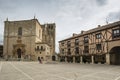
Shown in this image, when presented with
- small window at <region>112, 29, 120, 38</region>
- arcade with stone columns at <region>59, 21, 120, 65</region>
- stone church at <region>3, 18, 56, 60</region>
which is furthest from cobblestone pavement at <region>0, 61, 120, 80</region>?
stone church at <region>3, 18, 56, 60</region>

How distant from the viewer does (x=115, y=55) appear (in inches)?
1202

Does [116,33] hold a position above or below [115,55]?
above

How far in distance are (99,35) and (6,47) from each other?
38339 millimetres

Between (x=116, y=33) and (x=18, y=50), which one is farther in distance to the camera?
(x=18, y=50)

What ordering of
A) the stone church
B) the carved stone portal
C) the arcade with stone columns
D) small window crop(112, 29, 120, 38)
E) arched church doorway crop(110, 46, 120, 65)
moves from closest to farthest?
small window crop(112, 29, 120, 38), the arcade with stone columns, arched church doorway crop(110, 46, 120, 65), the stone church, the carved stone portal

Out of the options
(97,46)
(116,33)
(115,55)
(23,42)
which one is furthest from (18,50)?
(116,33)

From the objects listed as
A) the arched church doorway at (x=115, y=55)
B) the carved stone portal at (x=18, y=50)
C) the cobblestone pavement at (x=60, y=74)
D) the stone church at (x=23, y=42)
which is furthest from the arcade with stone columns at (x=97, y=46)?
the carved stone portal at (x=18, y=50)

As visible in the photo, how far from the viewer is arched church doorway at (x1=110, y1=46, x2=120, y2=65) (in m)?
29.8

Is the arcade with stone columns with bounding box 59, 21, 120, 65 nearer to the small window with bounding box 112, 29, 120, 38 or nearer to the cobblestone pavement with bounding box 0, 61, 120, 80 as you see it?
the small window with bounding box 112, 29, 120, 38

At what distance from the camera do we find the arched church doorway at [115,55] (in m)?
29.8

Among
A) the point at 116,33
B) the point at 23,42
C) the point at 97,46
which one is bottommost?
the point at 97,46

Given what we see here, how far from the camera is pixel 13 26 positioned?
195ft

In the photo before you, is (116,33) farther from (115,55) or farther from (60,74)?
(60,74)

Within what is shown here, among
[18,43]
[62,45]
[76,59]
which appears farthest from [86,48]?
[18,43]
